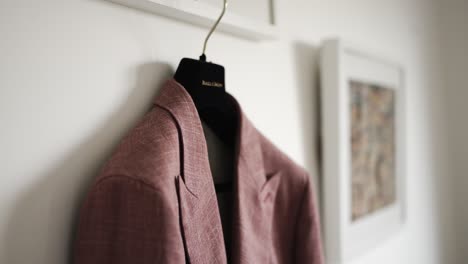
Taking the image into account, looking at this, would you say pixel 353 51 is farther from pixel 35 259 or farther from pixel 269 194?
pixel 35 259

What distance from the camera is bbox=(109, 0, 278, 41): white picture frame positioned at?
0.48m

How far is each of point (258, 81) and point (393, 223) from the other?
0.78 metres

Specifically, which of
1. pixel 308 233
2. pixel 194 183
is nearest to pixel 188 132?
pixel 194 183

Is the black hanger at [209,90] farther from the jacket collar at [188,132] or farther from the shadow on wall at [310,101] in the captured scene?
the shadow on wall at [310,101]

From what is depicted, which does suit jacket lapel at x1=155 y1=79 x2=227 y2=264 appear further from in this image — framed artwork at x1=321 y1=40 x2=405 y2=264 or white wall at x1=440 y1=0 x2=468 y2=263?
white wall at x1=440 y1=0 x2=468 y2=263

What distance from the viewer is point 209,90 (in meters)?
0.52

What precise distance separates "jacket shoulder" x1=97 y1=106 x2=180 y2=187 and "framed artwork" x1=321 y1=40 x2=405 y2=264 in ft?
1.60

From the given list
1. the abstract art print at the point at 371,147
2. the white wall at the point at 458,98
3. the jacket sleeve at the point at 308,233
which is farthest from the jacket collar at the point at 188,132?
the white wall at the point at 458,98

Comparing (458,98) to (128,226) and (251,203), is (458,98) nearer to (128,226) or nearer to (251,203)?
(251,203)

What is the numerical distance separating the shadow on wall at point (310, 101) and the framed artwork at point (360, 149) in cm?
3

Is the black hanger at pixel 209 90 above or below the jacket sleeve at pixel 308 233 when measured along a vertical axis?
above

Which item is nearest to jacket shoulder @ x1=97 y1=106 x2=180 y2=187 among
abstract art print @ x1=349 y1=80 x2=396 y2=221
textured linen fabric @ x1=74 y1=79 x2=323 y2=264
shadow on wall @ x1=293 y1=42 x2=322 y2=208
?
textured linen fabric @ x1=74 y1=79 x2=323 y2=264

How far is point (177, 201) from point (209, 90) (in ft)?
0.59

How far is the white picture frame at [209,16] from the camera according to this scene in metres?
0.48
